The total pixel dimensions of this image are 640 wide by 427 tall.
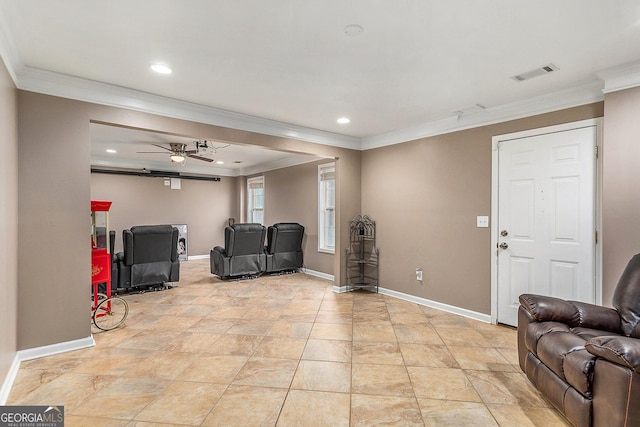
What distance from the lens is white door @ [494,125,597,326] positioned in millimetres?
3072

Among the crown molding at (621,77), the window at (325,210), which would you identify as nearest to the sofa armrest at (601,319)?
the crown molding at (621,77)

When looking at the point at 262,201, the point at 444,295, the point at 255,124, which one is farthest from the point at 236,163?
the point at 444,295

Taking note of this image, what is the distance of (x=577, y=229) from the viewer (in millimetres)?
3121

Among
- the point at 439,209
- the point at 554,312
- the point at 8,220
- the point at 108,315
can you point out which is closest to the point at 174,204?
the point at 108,315

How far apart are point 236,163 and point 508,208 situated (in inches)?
254

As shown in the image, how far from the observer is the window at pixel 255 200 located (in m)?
8.73

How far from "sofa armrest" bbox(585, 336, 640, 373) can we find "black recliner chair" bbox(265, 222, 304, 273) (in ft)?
17.4

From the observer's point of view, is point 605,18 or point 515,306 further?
point 515,306

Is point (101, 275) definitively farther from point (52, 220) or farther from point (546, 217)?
point (546, 217)

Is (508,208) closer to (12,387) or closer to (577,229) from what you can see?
(577,229)

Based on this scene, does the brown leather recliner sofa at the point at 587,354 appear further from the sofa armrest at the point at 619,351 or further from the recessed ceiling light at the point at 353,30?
the recessed ceiling light at the point at 353,30

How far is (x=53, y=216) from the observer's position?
291 centimetres

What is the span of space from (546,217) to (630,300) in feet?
4.02

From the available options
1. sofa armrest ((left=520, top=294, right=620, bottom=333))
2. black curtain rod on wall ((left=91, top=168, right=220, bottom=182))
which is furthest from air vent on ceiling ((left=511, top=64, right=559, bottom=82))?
black curtain rod on wall ((left=91, top=168, right=220, bottom=182))
